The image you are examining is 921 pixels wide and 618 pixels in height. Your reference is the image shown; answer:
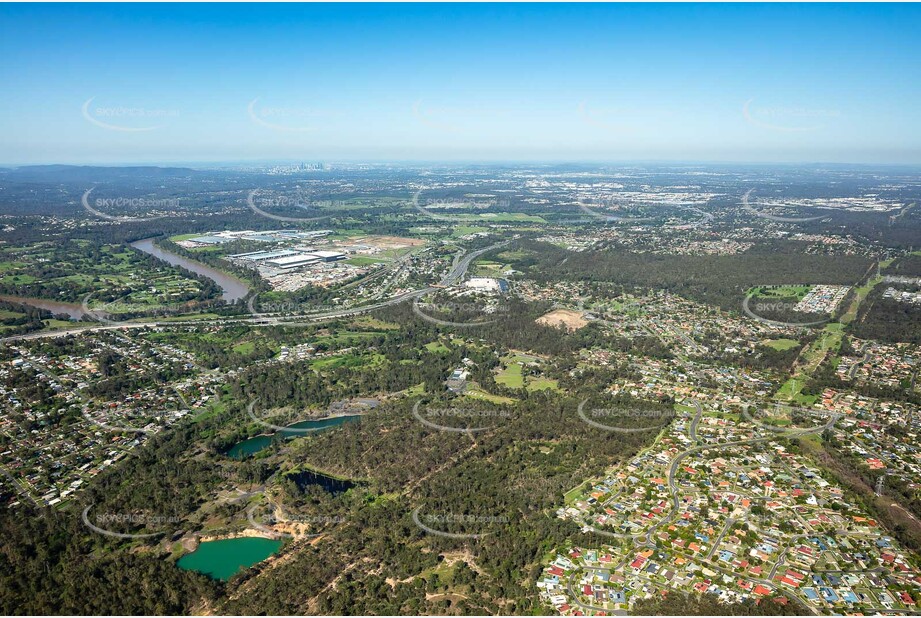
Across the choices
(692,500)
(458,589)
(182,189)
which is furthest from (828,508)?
(182,189)

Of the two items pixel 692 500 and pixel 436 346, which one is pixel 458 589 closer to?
pixel 692 500

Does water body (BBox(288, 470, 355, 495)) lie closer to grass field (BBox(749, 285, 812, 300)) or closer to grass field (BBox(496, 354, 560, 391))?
grass field (BBox(496, 354, 560, 391))

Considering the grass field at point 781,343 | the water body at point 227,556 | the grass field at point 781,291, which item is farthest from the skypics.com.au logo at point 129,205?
the grass field at point 781,343

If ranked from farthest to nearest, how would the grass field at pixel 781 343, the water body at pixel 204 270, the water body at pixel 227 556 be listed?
the water body at pixel 204 270
the grass field at pixel 781 343
the water body at pixel 227 556

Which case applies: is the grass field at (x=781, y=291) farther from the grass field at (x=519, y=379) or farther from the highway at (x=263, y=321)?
the highway at (x=263, y=321)

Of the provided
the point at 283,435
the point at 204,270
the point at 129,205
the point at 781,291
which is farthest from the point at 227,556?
the point at 129,205

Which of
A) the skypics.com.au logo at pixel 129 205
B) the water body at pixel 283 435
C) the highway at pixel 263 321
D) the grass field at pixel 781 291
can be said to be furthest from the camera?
the skypics.com.au logo at pixel 129 205
